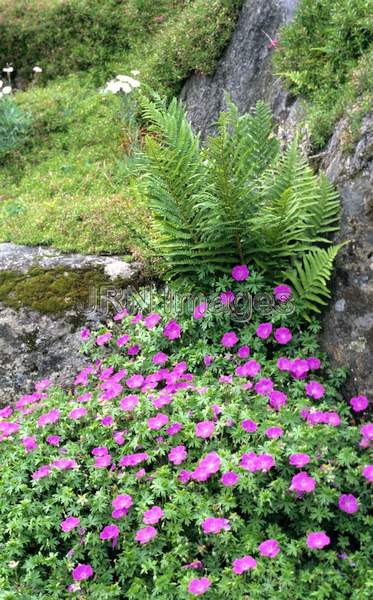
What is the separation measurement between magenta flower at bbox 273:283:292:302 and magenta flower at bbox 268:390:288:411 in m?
0.78

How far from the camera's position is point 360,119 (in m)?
4.44

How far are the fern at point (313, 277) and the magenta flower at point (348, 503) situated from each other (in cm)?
125

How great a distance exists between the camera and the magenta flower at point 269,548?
310cm

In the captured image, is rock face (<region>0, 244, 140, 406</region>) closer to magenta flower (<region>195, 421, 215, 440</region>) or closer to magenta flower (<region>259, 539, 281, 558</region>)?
magenta flower (<region>195, 421, 215, 440</region>)

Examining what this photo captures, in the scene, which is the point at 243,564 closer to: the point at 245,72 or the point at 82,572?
the point at 82,572

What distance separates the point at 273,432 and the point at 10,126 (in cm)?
769

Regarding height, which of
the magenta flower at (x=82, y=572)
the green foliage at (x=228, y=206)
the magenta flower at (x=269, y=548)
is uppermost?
the green foliage at (x=228, y=206)

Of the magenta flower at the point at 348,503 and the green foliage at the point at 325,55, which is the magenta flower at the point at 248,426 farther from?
the green foliage at the point at 325,55

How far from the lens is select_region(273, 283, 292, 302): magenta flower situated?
4.33m

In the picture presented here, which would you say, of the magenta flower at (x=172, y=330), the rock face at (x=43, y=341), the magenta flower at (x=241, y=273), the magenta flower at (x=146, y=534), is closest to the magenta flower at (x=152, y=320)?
the magenta flower at (x=172, y=330)

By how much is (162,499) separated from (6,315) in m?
2.48

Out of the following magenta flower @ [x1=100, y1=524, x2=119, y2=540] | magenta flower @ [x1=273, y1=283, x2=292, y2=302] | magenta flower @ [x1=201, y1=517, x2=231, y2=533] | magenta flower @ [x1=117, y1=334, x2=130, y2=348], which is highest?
magenta flower @ [x1=273, y1=283, x2=292, y2=302]

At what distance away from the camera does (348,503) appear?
3270 mm

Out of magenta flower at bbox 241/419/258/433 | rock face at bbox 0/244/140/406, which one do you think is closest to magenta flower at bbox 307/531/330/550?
magenta flower at bbox 241/419/258/433
